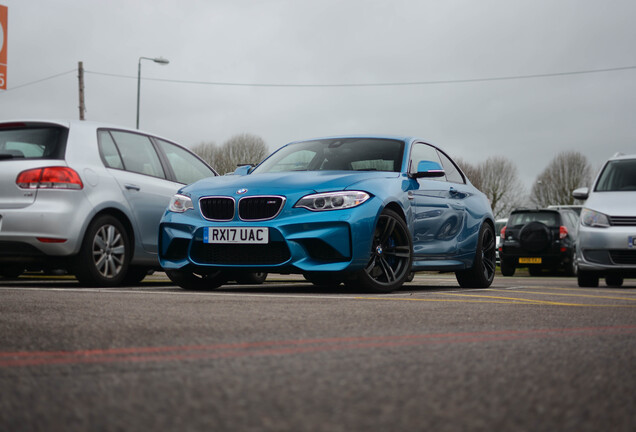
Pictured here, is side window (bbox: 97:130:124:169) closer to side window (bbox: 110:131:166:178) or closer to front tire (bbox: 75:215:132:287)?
side window (bbox: 110:131:166:178)

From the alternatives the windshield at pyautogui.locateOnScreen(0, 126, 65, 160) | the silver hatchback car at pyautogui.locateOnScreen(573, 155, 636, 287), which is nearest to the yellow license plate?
the silver hatchback car at pyautogui.locateOnScreen(573, 155, 636, 287)

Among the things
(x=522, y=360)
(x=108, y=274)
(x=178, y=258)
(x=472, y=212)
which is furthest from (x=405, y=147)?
(x=522, y=360)

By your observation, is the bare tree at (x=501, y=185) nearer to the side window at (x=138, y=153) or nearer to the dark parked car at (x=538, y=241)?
the dark parked car at (x=538, y=241)

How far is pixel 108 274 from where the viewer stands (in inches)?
319

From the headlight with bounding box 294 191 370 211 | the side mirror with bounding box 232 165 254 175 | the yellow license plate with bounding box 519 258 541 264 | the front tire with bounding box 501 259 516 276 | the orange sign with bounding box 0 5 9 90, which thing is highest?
the orange sign with bounding box 0 5 9 90

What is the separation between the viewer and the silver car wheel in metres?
7.98

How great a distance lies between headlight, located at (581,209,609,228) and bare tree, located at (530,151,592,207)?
55.6 meters

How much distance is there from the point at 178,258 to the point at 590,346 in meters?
4.62

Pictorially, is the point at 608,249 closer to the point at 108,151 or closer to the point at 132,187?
the point at 132,187

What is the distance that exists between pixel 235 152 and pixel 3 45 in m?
21.6

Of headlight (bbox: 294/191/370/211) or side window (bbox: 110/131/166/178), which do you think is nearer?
headlight (bbox: 294/191/370/211)

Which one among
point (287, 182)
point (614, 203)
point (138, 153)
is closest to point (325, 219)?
point (287, 182)

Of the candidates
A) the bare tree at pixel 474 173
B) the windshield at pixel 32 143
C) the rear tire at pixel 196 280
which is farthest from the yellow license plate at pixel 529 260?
the bare tree at pixel 474 173

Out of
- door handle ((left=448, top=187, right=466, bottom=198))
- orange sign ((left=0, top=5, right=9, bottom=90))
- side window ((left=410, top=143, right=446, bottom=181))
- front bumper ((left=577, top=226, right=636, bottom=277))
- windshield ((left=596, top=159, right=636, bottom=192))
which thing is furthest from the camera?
orange sign ((left=0, top=5, right=9, bottom=90))
